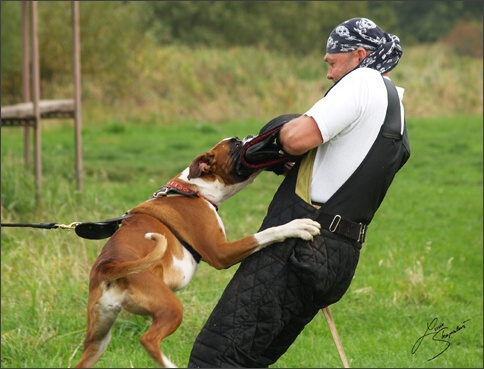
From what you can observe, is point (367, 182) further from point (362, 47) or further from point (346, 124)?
point (362, 47)

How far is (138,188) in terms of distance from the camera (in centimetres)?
1230

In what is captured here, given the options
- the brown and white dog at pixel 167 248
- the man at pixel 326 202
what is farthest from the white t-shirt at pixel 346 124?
the brown and white dog at pixel 167 248

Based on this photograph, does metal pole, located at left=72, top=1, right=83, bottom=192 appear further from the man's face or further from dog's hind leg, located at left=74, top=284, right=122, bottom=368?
dog's hind leg, located at left=74, top=284, right=122, bottom=368

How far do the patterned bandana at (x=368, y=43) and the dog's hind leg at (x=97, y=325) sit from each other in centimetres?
151

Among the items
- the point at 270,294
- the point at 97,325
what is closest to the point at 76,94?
the point at 270,294

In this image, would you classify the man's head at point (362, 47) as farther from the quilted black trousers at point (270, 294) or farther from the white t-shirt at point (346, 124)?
the quilted black trousers at point (270, 294)

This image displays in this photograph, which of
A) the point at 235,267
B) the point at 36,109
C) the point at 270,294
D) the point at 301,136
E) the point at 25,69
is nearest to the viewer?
the point at 301,136

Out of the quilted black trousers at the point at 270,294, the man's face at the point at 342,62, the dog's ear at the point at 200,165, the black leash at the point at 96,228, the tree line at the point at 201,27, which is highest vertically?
the man's face at the point at 342,62

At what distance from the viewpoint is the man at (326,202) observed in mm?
3881

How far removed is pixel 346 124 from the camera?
3799 millimetres

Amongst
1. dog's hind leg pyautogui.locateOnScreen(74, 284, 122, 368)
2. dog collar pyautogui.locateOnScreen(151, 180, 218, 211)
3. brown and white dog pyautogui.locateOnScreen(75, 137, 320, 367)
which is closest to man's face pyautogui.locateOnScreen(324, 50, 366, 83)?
brown and white dog pyautogui.locateOnScreen(75, 137, 320, 367)

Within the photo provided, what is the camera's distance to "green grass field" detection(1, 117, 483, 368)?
20.6ft

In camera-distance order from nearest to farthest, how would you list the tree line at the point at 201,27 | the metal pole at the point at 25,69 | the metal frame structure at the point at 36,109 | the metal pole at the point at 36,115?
the metal pole at the point at 36,115, the metal frame structure at the point at 36,109, the metal pole at the point at 25,69, the tree line at the point at 201,27

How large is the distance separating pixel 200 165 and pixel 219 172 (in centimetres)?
10
